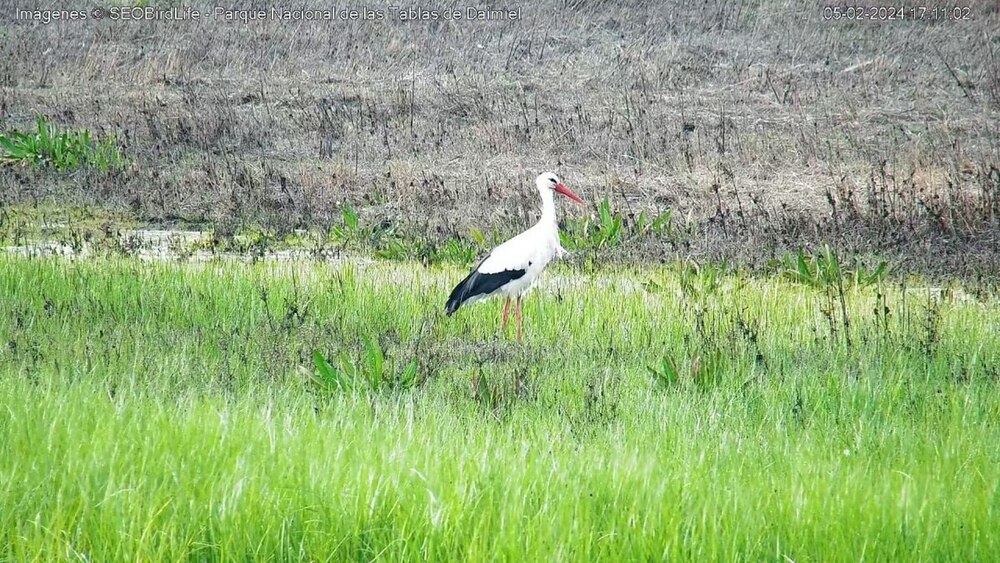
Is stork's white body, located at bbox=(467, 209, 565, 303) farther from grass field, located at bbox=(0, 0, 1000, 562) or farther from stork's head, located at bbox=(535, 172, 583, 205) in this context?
stork's head, located at bbox=(535, 172, 583, 205)

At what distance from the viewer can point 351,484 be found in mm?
3176

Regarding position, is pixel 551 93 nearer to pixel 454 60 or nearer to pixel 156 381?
pixel 454 60

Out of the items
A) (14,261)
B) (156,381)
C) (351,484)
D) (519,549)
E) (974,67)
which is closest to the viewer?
(519,549)

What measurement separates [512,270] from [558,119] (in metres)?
Result: 9.62

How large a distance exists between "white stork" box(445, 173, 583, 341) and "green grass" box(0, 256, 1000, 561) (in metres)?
0.21

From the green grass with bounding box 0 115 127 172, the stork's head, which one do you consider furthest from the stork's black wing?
the green grass with bounding box 0 115 127 172

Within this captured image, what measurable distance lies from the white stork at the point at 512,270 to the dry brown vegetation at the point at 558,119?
259 centimetres

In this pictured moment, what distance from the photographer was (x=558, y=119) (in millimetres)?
15578

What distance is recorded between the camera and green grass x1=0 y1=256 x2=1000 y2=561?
117 inches

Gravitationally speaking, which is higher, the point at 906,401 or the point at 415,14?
the point at 415,14

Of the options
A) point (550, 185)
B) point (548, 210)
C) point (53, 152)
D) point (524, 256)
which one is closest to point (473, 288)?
point (524, 256)

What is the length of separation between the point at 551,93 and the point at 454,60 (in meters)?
2.03

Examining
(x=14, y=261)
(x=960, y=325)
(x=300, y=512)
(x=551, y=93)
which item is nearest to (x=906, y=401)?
(x=960, y=325)

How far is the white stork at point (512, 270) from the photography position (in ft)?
20.0
